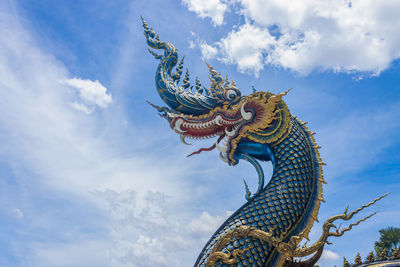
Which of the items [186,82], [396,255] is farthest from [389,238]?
[186,82]

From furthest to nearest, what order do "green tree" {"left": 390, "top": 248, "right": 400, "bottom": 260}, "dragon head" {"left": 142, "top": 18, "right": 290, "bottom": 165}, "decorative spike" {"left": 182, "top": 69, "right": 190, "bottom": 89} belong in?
"decorative spike" {"left": 182, "top": 69, "right": 190, "bottom": 89}
"dragon head" {"left": 142, "top": 18, "right": 290, "bottom": 165}
"green tree" {"left": 390, "top": 248, "right": 400, "bottom": 260}

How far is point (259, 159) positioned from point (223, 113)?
56.5 inches

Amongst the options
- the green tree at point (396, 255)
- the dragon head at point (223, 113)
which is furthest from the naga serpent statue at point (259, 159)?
the green tree at point (396, 255)

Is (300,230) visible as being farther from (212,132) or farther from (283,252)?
(212,132)

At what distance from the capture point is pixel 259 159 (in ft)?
29.8

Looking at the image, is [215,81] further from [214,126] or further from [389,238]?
[389,238]

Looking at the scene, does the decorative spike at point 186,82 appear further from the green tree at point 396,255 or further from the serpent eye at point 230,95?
the green tree at point 396,255

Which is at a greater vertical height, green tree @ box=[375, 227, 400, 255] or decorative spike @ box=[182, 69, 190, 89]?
decorative spike @ box=[182, 69, 190, 89]

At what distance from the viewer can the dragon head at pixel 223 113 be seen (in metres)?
8.78

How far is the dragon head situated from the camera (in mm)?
8781

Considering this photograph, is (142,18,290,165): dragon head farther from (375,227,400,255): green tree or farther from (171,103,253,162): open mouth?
(375,227,400,255): green tree

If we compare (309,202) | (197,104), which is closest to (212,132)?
(197,104)

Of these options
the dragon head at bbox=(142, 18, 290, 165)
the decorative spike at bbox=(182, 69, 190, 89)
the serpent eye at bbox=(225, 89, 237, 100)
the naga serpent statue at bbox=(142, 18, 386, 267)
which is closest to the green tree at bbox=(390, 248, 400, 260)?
the naga serpent statue at bbox=(142, 18, 386, 267)

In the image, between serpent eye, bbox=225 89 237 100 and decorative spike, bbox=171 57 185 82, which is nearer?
serpent eye, bbox=225 89 237 100
